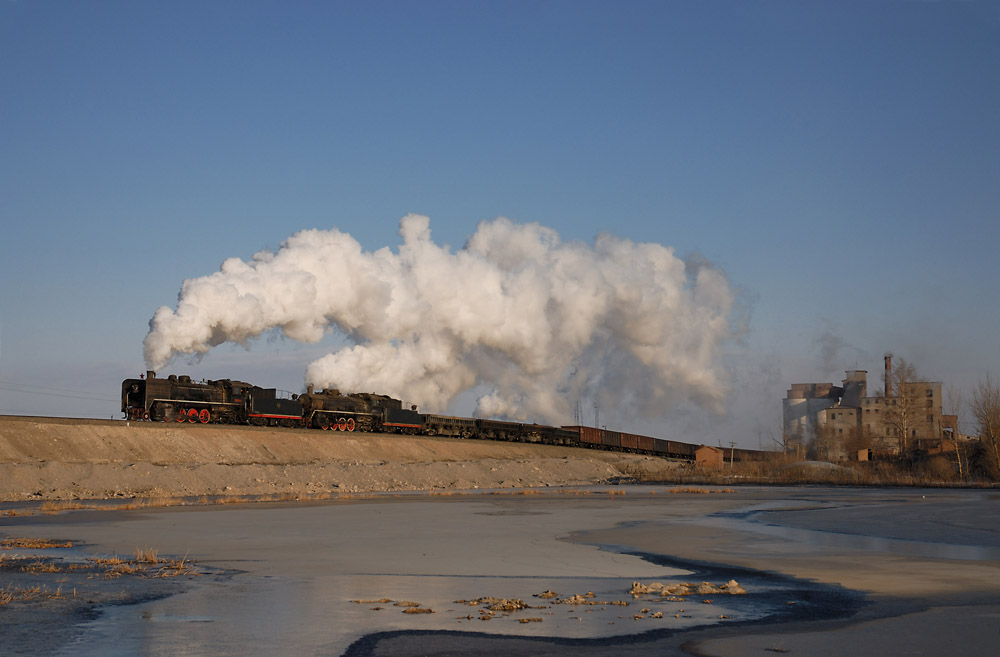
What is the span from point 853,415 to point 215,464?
460 ft

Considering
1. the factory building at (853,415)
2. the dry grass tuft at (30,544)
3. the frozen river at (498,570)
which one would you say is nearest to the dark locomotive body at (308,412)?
the frozen river at (498,570)

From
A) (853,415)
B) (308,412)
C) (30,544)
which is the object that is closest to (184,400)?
(308,412)

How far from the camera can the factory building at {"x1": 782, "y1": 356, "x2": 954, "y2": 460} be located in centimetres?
14200

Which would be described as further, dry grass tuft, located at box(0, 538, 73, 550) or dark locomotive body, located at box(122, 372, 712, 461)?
dark locomotive body, located at box(122, 372, 712, 461)

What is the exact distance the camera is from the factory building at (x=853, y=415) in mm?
142000

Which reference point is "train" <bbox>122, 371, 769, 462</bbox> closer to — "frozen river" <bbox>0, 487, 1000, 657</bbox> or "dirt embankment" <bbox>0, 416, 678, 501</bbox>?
"dirt embankment" <bbox>0, 416, 678, 501</bbox>

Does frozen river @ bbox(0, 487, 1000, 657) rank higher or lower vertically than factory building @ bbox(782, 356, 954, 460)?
lower

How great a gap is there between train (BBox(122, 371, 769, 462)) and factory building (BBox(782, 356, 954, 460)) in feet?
185

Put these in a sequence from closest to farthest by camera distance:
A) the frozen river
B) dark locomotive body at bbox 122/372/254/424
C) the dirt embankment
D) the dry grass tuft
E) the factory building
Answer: the frozen river
the dry grass tuft
the dirt embankment
dark locomotive body at bbox 122/372/254/424
the factory building

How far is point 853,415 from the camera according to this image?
537 ft

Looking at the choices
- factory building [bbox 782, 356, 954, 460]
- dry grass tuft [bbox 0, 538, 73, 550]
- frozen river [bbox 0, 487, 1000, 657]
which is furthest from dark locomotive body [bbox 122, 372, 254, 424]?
factory building [bbox 782, 356, 954, 460]

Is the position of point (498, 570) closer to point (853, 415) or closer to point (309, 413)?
point (309, 413)

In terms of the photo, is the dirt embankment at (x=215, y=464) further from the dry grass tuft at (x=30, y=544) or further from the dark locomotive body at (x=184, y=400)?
the dry grass tuft at (x=30, y=544)

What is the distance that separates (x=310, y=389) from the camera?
234 ft
